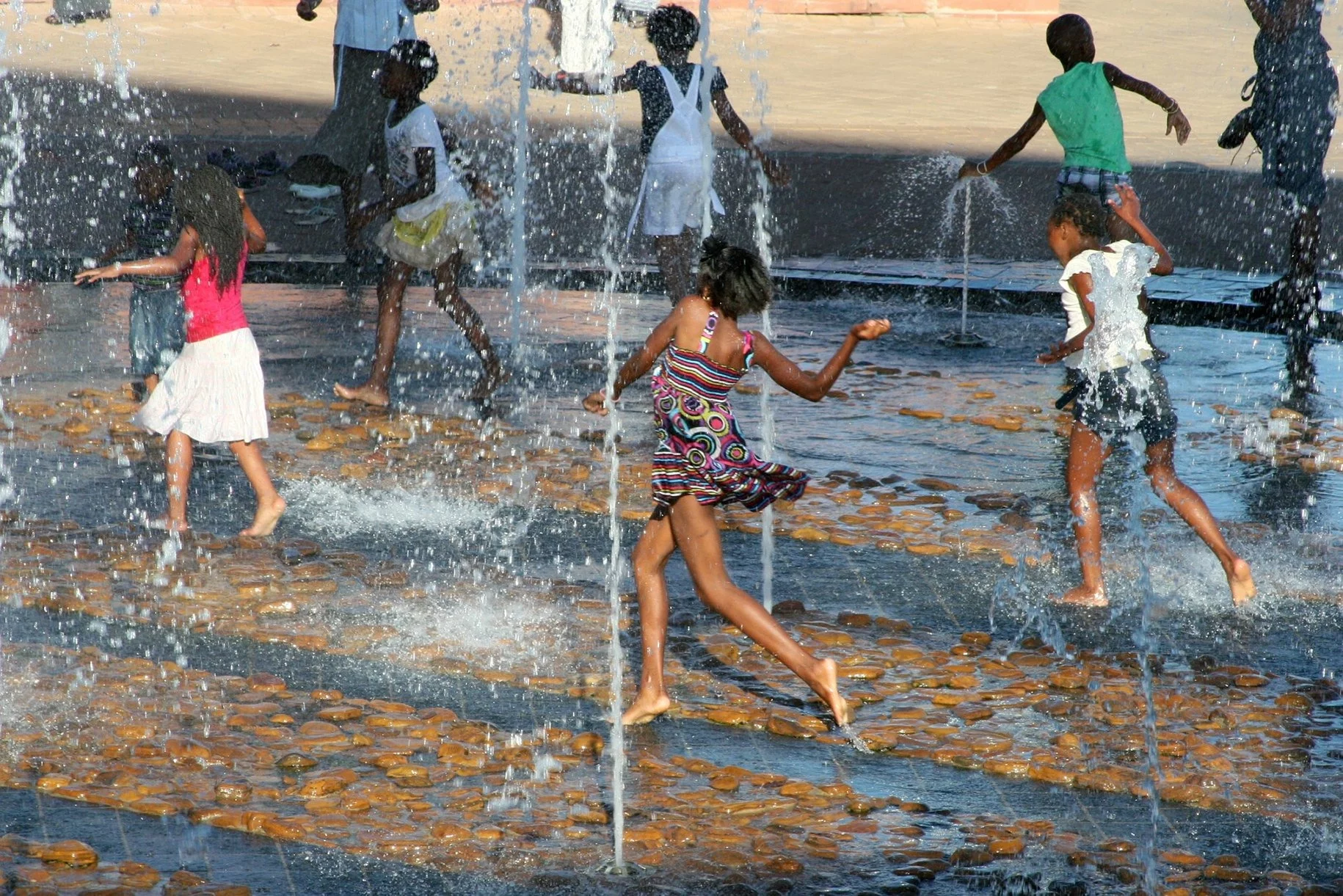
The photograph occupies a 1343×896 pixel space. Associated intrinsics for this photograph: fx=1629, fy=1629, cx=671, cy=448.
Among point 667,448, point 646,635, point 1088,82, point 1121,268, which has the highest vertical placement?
point 1088,82

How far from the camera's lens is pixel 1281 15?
9039 mm

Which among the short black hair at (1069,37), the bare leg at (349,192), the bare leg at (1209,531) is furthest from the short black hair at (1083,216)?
the bare leg at (349,192)

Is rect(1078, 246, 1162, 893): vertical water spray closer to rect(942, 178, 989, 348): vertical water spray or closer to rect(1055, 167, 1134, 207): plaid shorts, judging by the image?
rect(1055, 167, 1134, 207): plaid shorts

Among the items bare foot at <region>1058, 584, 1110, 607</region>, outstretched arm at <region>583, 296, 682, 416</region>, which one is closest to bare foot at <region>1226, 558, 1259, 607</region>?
bare foot at <region>1058, 584, 1110, 607</region>

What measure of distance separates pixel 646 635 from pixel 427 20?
18595mm

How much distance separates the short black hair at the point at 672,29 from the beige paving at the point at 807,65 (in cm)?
697

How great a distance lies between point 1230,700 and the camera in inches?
181

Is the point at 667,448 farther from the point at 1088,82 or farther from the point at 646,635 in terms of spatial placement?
the point at 1088,82

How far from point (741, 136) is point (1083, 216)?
Result: 257 centimetres

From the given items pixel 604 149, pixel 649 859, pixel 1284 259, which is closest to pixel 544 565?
pixel 649 859

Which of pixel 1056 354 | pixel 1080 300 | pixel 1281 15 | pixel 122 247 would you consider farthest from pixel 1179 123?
pixel 122 247

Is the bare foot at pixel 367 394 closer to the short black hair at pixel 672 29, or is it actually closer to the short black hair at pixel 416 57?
the short black hair at pixel 416 57

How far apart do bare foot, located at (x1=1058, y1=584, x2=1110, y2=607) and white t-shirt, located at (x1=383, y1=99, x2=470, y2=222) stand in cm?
344

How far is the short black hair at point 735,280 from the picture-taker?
4.33 metres
